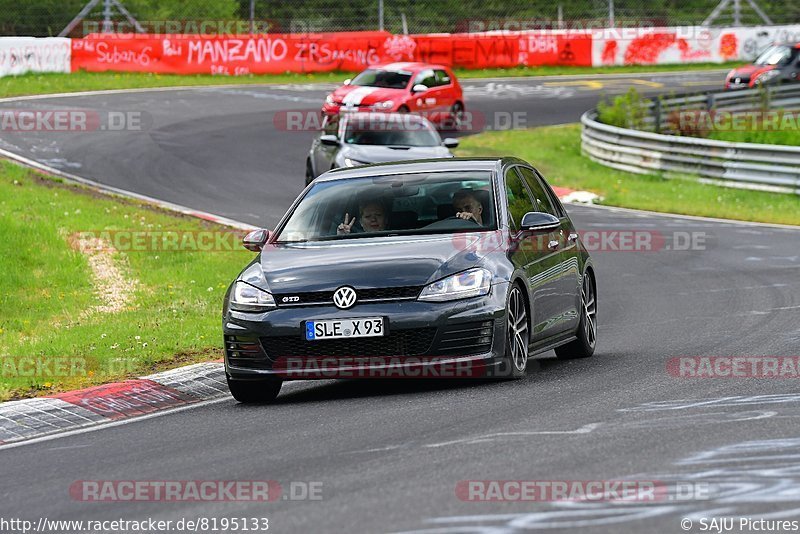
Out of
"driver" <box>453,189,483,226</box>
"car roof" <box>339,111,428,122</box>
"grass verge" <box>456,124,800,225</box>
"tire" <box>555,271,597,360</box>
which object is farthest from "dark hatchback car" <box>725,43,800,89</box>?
"driver" <box>453,189,483,226</box>

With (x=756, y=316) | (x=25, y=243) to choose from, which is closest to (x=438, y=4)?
(x=25, y=243)

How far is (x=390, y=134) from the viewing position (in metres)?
23.0

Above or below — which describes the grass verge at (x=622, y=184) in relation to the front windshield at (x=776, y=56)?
below

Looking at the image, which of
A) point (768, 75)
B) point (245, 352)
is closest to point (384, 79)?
point (768, 75)

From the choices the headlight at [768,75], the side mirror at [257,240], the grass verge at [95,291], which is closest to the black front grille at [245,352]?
the side mirror at [257,240]

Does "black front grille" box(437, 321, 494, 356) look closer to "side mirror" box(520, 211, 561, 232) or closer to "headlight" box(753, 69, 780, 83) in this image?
"side mirror" box(520, 211, 561, 232)

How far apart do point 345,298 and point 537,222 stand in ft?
5.44

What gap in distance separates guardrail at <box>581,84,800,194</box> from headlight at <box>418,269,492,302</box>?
17883mm

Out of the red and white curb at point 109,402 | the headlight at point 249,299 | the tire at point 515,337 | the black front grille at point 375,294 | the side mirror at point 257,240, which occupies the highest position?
the side mirror at point 257,240

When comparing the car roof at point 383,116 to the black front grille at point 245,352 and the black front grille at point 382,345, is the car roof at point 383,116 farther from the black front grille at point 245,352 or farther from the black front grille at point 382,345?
the black front grille at point 382,345

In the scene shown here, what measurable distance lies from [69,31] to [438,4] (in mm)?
11548

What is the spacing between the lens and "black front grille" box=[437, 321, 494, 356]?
9.06 metres

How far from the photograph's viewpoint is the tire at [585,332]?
11.3 meters

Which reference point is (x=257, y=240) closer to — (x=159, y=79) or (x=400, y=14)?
(x=159, y=79)
